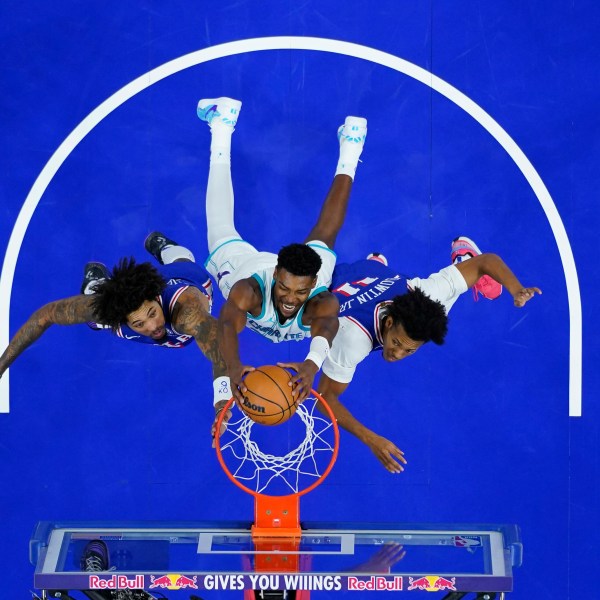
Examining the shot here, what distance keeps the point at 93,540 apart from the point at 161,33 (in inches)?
216

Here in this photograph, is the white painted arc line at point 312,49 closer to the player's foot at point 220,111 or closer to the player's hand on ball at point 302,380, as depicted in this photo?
the player's foot at point 220,111

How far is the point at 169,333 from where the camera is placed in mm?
9133

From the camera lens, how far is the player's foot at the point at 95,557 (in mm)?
7988

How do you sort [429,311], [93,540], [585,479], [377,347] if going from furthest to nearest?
[585,479], [377,347], [429,311], [93,540]

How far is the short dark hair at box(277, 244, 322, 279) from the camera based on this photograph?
8.37 meters

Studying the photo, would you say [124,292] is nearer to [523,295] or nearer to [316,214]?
[316,214]

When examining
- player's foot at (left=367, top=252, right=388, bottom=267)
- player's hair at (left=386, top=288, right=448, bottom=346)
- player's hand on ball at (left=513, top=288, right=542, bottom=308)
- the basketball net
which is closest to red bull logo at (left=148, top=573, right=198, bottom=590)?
the basketball net

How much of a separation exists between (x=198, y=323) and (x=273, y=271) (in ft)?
2.47

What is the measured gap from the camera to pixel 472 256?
1051cm

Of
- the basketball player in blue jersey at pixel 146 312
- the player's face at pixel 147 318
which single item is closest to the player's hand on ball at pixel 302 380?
the basketball player in blue jersey at pixel 146 312

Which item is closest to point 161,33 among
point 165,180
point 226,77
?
point 226,77

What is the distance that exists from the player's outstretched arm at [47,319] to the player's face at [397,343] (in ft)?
7.80

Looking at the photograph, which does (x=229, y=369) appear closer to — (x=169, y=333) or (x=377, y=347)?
(x=169, y=333)

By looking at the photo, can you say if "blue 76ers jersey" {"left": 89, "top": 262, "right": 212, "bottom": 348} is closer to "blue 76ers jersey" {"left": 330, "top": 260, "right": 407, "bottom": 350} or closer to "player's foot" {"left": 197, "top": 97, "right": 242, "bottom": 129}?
"blue 76ers jersey" {"left": 330, "top": 260, "right": 407, "bottom": 350}
